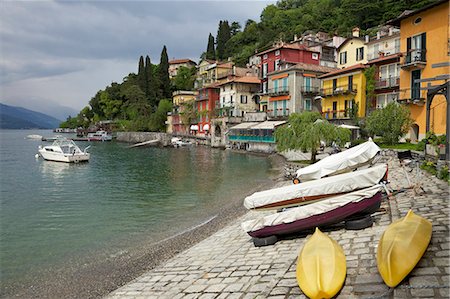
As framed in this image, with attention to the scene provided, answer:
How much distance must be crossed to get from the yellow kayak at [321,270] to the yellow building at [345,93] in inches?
1404

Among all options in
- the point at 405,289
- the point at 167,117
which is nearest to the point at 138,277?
the point at 405,289

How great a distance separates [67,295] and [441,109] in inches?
1104

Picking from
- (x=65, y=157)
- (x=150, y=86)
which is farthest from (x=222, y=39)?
(x=65, y=157)

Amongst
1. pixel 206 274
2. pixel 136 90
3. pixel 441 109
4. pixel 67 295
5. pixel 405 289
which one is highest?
pixel 136 90

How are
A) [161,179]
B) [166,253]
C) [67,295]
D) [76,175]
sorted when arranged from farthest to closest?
1. [76,175]
2. [161,179]
3. [166,253]
4. [67,295]

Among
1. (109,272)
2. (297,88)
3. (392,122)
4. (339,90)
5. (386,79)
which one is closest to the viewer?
(109,272)

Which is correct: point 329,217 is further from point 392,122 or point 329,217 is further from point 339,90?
point 339,90

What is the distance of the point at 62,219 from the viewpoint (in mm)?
17438

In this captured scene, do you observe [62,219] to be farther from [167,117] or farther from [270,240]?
[167,117]

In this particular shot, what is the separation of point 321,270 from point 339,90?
39.8 m

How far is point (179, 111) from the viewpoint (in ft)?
273

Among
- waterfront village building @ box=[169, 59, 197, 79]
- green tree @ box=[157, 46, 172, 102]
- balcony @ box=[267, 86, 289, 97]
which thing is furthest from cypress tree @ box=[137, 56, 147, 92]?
balcony @ box=[267, 86, 289, 97]

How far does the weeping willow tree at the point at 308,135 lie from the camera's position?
26825 millimetres

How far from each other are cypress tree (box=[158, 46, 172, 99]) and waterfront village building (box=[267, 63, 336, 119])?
4914 cm
